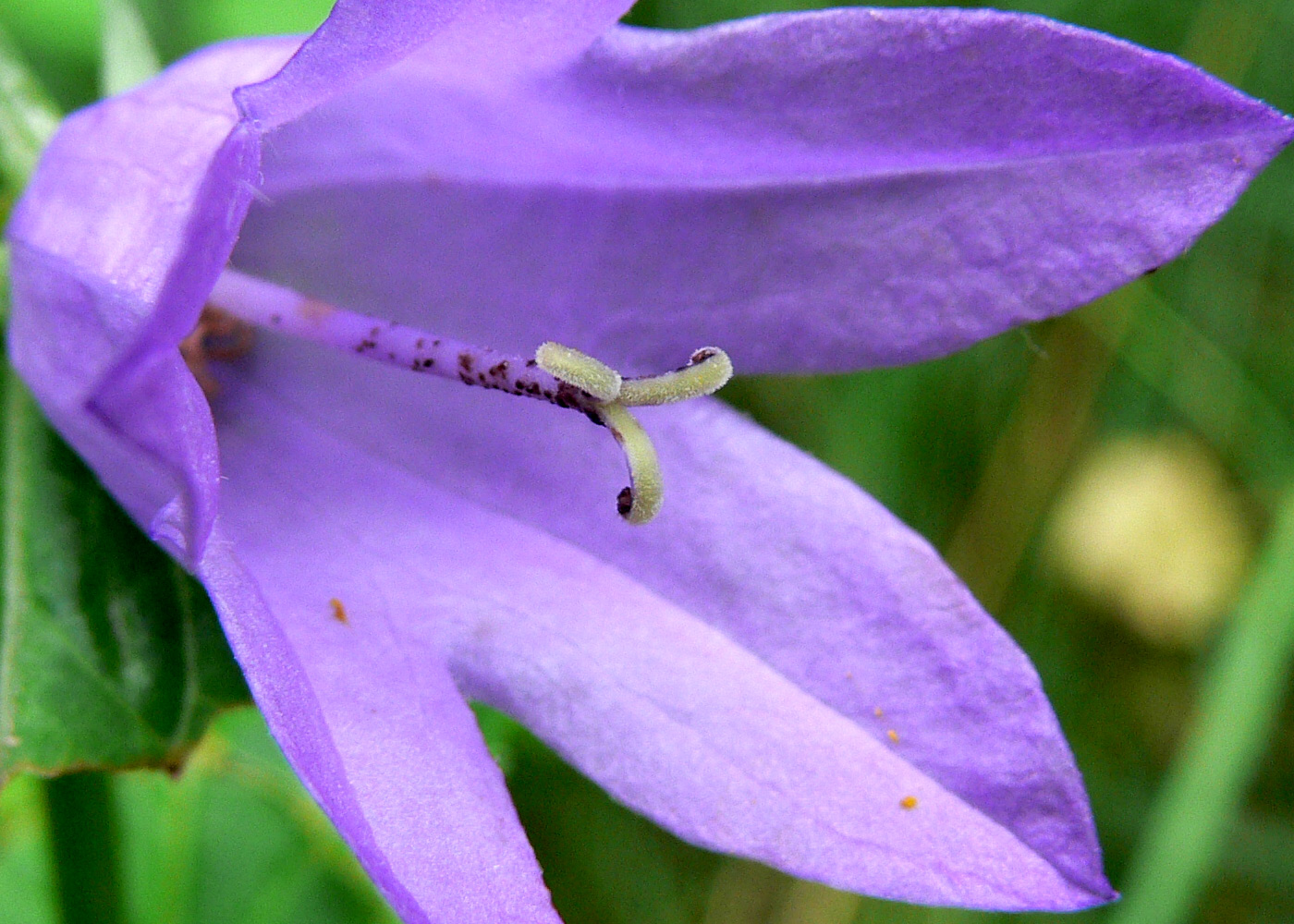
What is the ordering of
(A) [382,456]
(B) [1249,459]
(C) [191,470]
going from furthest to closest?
1. (B) [1249,459]
2. (A) [382,456]
3. (C) [191,470]

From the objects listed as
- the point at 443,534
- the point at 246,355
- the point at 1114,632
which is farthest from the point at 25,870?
the point at 1114,632

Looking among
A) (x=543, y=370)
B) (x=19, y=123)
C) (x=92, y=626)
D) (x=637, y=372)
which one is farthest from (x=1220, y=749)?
(x=19, y=123)

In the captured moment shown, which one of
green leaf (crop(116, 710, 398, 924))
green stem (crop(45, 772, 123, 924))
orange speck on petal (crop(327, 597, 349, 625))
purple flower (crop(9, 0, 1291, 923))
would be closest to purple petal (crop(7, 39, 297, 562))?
purple flower (crop(9, 0, 1291, 923))

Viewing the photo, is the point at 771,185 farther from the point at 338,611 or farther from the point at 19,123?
the point at 19,123

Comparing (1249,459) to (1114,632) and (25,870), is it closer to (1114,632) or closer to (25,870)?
(1114,632)

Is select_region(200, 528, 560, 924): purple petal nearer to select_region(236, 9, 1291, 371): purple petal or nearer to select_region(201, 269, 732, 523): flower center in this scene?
select_region(201, 269, 732, 523): flower center

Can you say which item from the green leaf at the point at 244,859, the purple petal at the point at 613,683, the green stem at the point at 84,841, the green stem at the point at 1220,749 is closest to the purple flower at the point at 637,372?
the purple petal at the point at 613,683
